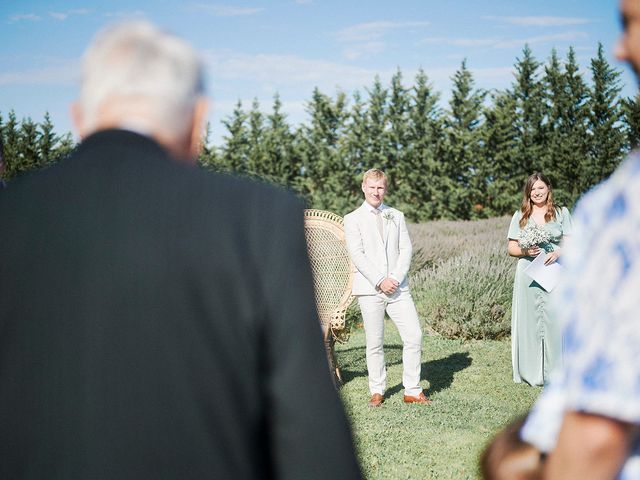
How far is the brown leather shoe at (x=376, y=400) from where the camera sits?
7.68 m

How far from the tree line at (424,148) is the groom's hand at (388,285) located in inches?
757

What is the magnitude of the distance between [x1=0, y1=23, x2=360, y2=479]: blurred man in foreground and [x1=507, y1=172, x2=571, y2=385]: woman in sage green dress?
6940 mm

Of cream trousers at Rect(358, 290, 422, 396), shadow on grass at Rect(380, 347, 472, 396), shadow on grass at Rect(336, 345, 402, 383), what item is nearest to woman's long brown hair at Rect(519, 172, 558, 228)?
cream trousers at Rect(358, 290, 422, 396)

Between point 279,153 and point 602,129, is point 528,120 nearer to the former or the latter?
point 602,129

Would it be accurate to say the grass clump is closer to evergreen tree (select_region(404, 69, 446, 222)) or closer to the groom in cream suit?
the groom in cream suit

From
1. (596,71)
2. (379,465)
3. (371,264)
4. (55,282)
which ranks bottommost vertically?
(379,465)

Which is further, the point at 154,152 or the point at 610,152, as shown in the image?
the point at 610,152

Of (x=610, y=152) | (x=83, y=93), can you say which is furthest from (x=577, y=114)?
(x=83, y=93)

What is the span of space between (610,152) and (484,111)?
7.65 m

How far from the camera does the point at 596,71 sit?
36.7 metres

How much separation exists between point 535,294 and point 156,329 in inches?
293

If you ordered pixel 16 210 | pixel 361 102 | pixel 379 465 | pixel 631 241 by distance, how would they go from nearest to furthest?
1. pixel 631 241
2. pixel 16 210
3. pixel 379 465
4. pixel 361 102

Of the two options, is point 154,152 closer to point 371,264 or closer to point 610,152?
point 371,264

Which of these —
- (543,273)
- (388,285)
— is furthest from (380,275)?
(543,273)
